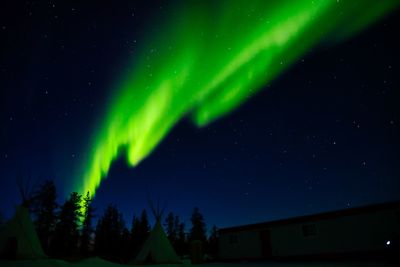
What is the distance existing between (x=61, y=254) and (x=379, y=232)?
33.4 meters

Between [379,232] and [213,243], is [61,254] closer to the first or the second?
[213,243]

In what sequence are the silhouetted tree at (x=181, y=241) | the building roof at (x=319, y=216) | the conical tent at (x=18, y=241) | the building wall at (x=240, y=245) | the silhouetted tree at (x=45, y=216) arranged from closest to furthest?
the building roof at (x=319, y=216)
the conical tent at (x=18, y=241)
the building wall at (x=240, y=245)
the silhouetted tree at (x=45, y=216)
the silhouetted tree at (x=181, y=241)

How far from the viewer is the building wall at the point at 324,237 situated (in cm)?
1730

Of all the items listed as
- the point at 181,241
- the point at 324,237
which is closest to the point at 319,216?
the point at 324,237

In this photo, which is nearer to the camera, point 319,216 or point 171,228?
point 319,216

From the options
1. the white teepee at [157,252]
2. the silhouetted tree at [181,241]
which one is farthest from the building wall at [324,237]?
the silhouetted tree at [181,241]

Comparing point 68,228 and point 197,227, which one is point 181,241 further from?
point 68,228

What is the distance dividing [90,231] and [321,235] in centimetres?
3343

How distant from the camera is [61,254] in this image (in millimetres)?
37562

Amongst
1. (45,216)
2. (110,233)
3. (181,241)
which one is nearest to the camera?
(45,216)

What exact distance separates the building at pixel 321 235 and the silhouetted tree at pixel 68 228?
74.5ft

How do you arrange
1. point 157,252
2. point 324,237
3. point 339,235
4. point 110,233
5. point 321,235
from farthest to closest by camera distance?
point 110,233 < point 157,252 < point 321,235 < point 324,237 < point 339,235

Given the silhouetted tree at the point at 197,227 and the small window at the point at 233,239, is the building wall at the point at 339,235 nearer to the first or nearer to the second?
the small window at the point at 233,239

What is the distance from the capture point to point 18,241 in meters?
20.6
